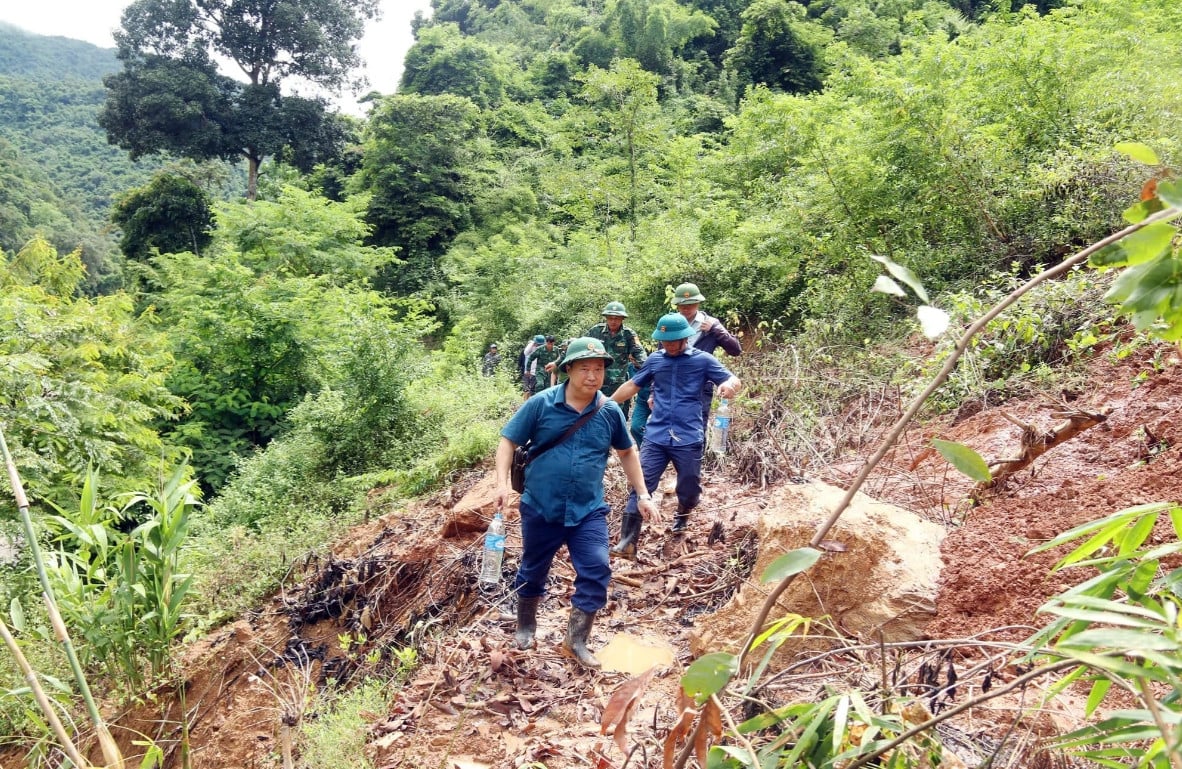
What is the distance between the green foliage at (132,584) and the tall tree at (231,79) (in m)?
23.8

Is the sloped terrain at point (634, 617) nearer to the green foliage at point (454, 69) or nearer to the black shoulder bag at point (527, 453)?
the black shoulder bag at point (527, 453)

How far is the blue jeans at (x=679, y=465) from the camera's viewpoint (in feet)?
16.5

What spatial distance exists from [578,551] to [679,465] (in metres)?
1.51

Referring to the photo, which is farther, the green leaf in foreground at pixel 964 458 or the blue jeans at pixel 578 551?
the blue jeans at pixel 578 551

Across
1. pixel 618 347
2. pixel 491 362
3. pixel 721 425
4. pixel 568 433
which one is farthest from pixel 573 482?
pixel 491 362

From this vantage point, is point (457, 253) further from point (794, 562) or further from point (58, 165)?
point (58, 165)

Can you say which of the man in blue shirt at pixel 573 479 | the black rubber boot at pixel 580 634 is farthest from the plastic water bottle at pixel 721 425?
the black rubber boot at pixel 580 634

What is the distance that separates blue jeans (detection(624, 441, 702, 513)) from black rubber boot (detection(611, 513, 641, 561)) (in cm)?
6

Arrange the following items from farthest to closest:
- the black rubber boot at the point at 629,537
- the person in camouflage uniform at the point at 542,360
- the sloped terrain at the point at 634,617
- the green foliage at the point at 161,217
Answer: the green foliage at the point at 161,217 < the person in camouflage uniform at the point at 542,360 < the black rubber boot at the point at 629,537 < the sloped terrain at the point at 634,617

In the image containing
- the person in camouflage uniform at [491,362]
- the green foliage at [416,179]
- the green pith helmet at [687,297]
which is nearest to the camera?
the green pith helmet at [687,297]

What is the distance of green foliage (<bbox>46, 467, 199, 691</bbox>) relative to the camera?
3.19 m

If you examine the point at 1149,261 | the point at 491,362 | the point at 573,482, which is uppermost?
the point at 1149,261

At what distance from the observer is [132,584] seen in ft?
10.7

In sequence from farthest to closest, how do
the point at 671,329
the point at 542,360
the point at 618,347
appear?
the point at 542,360 → the point at 618,347 → the point at 671,329
